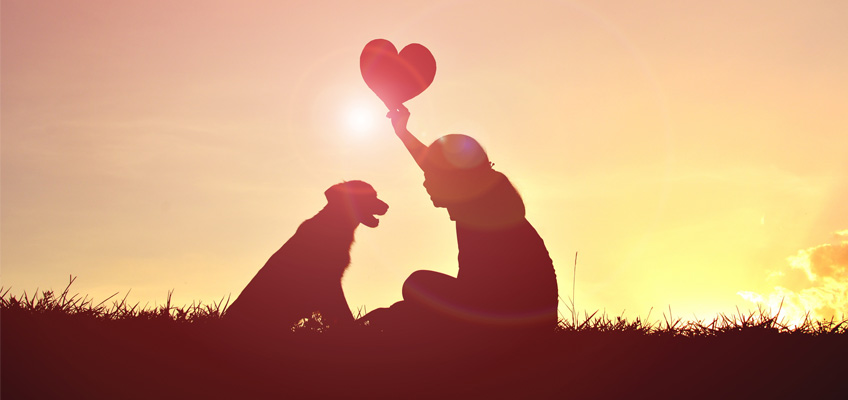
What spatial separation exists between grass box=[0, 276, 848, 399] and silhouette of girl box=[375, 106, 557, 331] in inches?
7.8

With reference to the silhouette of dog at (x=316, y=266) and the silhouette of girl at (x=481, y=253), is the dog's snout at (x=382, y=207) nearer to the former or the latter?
the silhouette of dog at (x=316, y=266)

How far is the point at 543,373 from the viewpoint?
447 cm

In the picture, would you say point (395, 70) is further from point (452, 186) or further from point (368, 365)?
point (368, 365)

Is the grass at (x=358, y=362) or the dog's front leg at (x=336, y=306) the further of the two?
the dog's front leg at (x=336, y=306)

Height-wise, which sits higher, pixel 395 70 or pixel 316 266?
pixel 395 70

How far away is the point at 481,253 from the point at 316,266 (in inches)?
152

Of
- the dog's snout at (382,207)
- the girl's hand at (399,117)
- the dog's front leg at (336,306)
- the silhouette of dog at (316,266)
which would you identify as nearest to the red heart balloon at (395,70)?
the girl's hand at (399,117)

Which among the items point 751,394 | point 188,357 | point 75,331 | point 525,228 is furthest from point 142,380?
point 751,394

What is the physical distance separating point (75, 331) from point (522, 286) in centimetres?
319

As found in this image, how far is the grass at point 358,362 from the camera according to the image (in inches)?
158

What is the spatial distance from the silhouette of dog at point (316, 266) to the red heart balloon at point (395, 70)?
7.58ft

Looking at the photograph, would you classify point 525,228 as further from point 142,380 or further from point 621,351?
point 142,380

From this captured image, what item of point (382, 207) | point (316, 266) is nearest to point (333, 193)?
point (382, 207)

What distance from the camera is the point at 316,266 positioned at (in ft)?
26.5
